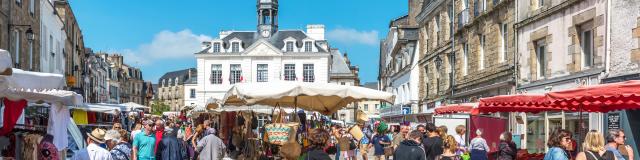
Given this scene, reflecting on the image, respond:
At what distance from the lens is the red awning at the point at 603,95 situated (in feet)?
27.8

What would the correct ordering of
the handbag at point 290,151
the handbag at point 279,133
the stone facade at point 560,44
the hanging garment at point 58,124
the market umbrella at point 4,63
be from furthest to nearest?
the stone facade at point 560,44
the handbag at point 279,133
the hanging garment at point 58,124
the handbag at point 290,151
the market umbrella at point 4,63

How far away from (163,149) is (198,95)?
200 feet

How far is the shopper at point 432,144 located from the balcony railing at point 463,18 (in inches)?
524

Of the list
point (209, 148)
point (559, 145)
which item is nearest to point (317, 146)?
point (559, 145)

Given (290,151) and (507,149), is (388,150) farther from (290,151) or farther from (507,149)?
(290,151)

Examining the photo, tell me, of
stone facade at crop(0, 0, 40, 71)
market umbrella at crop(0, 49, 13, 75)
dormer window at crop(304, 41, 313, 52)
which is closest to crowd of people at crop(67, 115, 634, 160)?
market umbrella at crop(0, 49, 13, 75)

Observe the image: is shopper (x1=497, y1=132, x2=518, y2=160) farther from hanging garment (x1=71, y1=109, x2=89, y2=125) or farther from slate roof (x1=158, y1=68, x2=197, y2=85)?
slate roof (x1=158, y1=68, x2=197, y2=85)

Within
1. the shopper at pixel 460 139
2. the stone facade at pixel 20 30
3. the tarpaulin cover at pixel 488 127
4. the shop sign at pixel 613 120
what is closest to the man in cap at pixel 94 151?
the shopper at pixel 460 139

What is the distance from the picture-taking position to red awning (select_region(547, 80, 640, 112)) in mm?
8484

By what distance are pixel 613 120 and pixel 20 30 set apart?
18.1 m

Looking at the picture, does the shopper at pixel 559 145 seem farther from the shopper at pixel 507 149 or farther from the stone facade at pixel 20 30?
the stone facade at pixel 20 30

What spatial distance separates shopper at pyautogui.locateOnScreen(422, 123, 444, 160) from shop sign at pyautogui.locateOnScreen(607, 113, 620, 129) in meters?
4.54

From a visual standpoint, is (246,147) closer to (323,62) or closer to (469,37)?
(469,37)

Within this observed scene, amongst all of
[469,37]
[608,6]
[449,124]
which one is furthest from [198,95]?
[608,6]
